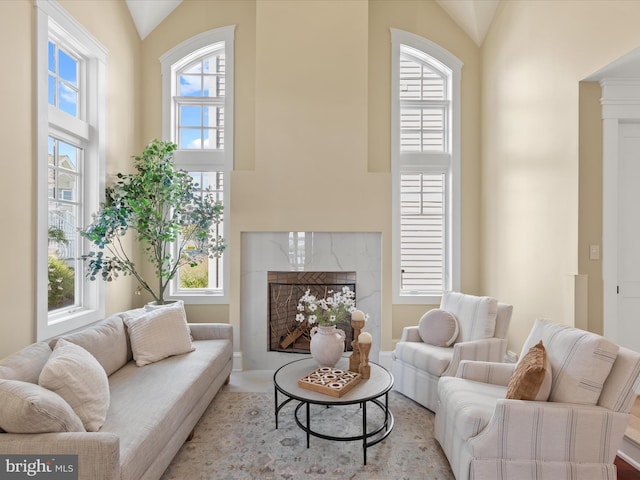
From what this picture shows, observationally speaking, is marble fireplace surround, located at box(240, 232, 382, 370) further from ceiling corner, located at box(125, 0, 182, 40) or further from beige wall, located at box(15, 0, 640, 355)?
ceiling corner, located at box(125, 0, 182, 40)

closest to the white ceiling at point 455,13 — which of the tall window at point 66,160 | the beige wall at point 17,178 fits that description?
the tall window at point 66,160

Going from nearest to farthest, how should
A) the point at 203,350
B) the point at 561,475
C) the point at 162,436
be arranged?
the point at 561,475, the point at 162,436, the point at 203,350

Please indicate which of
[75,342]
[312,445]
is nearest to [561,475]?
[312,445]

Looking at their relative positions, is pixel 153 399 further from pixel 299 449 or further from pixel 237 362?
pixel 237 362

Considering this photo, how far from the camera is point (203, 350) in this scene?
10.0 ft

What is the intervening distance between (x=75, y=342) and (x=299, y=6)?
11.8ft

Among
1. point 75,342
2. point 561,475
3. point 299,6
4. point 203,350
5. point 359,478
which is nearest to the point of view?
point 561,475

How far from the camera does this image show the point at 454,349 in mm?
2822

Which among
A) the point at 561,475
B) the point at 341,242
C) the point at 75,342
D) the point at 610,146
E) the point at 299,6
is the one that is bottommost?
the point at 561,475

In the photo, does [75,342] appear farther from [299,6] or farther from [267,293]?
[299,6]

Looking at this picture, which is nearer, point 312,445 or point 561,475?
point 561,475

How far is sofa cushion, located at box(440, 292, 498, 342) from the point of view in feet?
9.88

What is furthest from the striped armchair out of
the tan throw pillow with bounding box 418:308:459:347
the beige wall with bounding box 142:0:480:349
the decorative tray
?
the beige wall with bounding box 142:0:480:349

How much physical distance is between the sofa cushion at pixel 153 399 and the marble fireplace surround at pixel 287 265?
0.82 metres
